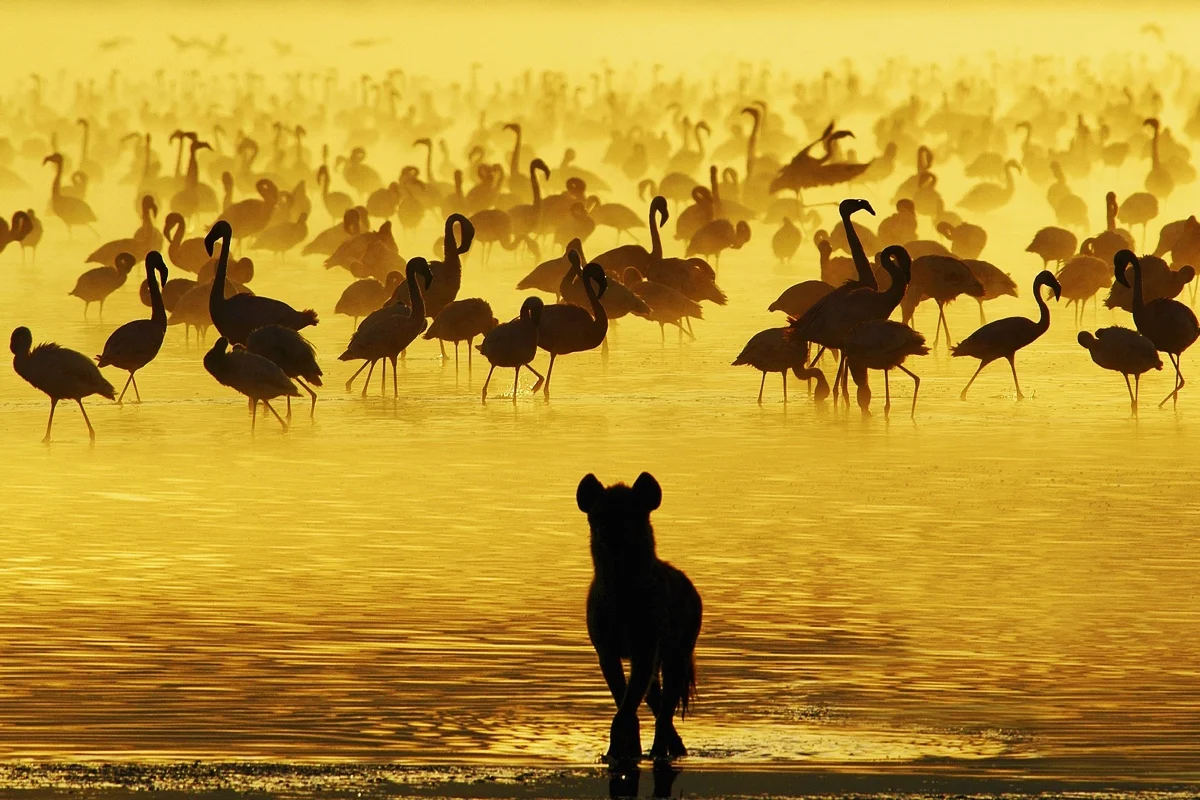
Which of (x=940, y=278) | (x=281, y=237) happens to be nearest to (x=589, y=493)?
(x=940, y=278)

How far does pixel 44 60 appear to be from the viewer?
78312mm

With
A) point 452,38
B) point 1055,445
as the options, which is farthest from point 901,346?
point 452,38

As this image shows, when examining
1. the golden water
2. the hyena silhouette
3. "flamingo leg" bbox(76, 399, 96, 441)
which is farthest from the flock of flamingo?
the hyena silhouette

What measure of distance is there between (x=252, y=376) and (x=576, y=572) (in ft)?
19.2

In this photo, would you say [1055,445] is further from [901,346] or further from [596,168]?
[596,168]

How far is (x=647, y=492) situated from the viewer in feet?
22.1

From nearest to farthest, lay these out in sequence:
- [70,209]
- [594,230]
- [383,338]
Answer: [383,338] < [594,230] < [70,209]

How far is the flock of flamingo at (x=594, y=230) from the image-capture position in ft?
54.7

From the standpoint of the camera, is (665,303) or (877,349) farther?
(665,303)

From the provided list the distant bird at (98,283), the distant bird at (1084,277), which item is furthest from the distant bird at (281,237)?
the distant bird at (1084,277)

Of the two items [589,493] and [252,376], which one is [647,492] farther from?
[252,376]

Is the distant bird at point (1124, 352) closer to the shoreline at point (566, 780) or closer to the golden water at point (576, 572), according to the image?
the golden water at point (576, 572)

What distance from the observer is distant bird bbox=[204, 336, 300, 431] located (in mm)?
15320

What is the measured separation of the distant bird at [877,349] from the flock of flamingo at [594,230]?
0.02m
